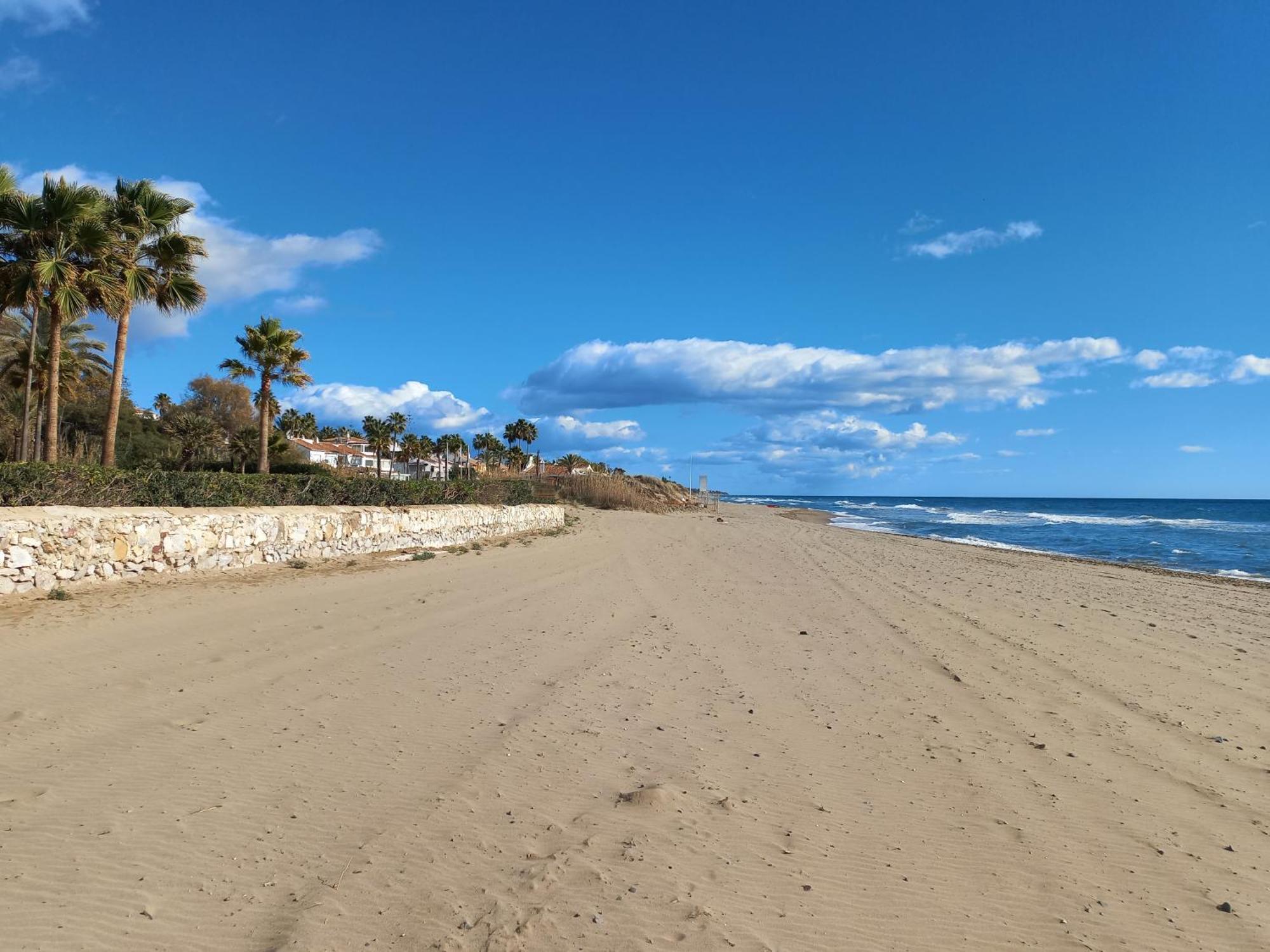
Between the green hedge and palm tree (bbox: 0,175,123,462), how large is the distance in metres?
5.61

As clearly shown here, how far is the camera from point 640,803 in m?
4.07

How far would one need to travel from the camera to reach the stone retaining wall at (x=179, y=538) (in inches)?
350

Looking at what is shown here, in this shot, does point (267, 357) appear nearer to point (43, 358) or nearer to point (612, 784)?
point (43, 358)

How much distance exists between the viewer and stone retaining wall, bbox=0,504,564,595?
29.2ft

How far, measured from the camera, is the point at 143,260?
1856cm

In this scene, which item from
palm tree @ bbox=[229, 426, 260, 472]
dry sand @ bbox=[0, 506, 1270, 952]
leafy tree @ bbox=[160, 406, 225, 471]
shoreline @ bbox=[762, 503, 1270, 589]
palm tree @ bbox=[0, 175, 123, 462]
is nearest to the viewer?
dry sand @ bbox=[0, 506, 1270, 952]

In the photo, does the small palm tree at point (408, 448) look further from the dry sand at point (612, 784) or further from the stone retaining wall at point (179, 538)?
the dry sand at point (612, 784)

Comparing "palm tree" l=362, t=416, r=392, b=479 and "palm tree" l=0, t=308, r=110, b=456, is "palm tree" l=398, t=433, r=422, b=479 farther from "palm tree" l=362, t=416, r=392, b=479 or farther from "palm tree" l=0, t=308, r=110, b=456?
"palm tree" l=0, t=308, r=110, b=456

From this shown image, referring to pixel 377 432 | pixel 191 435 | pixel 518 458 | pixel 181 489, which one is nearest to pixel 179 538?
pixel 181 489

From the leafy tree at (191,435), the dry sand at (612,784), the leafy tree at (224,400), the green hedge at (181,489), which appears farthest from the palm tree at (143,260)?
the leafy tree at (224,400)

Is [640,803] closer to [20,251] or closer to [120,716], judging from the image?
[120,716]

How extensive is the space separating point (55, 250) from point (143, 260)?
A: 2.63m

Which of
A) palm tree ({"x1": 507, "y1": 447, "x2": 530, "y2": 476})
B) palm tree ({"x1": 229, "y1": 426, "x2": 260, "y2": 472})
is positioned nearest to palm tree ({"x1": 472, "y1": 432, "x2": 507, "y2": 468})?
palm tree ({"x1": 507, "y1": 447, "x2": 530, "y2": 476})

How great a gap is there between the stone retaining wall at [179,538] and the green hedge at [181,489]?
55cm
